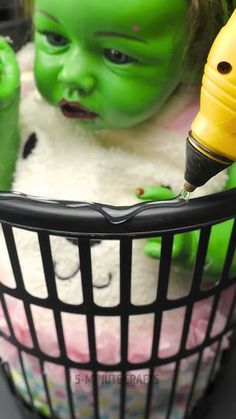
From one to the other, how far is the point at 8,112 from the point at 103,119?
0.13 m

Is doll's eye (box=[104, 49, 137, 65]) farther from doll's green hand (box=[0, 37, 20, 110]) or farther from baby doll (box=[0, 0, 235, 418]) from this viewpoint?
doll's green hand (box=[0, 37, 20, 110])

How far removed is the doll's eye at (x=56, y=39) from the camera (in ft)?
1.73

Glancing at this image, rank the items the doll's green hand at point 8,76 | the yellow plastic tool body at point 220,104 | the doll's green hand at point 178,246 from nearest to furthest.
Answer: the yellow plastic tool body at point 220,104 → the doll's green hand at point 178,246 → the doll's green hand at point 8,76

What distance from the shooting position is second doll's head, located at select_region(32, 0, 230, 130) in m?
0.47

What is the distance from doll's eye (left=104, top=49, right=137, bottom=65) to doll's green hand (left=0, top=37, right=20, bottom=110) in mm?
132

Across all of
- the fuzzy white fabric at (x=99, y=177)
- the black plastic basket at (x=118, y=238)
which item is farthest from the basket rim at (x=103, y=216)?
the fuzzy white fabric at (x=99, y=177)

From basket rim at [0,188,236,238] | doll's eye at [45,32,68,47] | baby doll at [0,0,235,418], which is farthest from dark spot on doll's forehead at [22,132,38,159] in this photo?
basket rim at [0,188,236,238]

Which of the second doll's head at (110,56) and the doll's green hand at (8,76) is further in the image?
the doll's green hand at (8,76)

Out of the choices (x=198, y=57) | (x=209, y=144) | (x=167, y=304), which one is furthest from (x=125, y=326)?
(x=198, y=57)

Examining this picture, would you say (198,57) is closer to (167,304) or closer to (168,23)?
(168,23)

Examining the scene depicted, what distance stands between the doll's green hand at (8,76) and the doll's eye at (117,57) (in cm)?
13

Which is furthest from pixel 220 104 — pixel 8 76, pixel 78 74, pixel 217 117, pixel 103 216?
pixel 8 76

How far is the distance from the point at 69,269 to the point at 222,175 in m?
0.20

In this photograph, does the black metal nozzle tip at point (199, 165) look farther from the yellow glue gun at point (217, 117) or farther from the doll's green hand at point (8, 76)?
the doll's green hand at point (8, 76)
